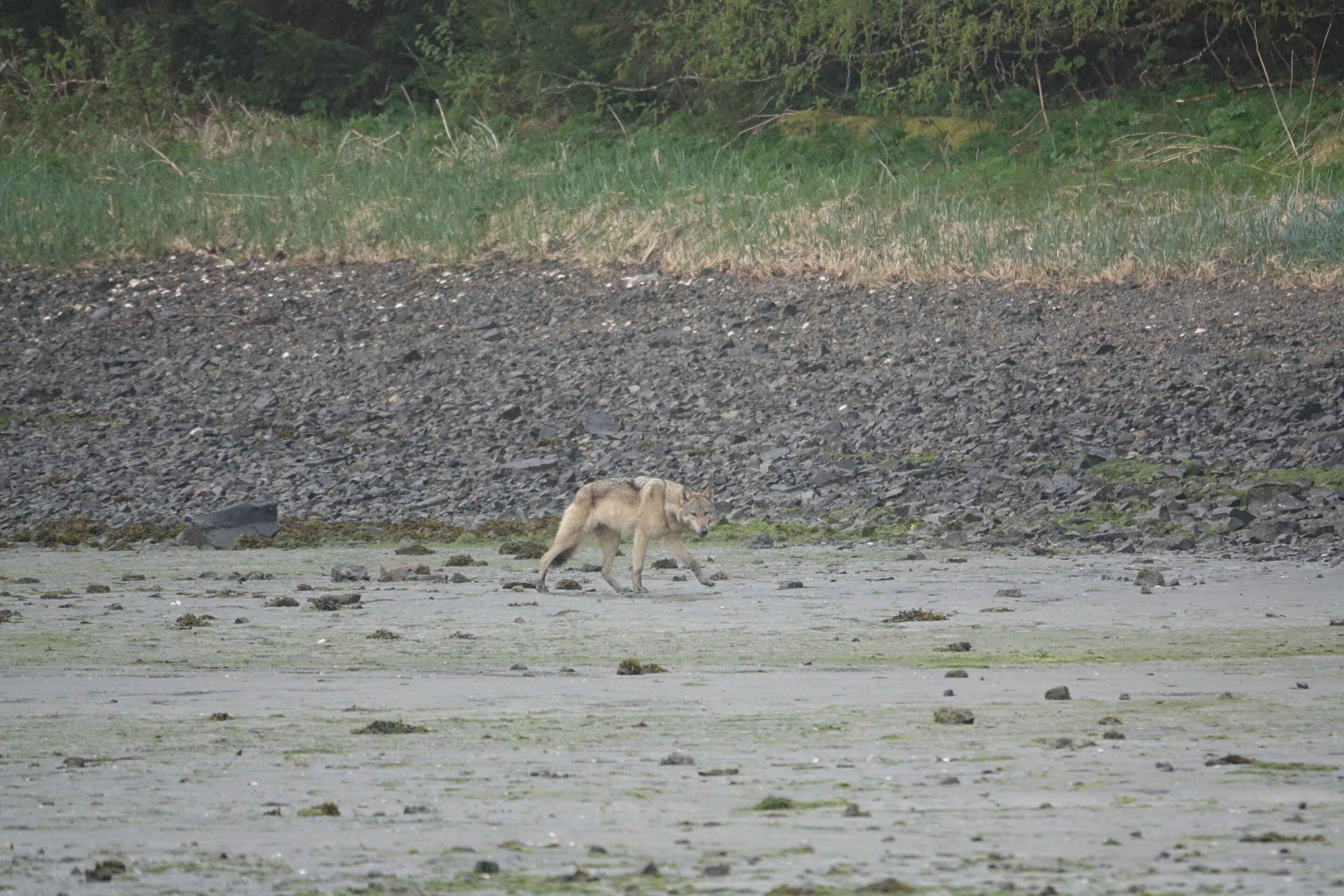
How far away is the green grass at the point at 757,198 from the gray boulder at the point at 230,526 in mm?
7979

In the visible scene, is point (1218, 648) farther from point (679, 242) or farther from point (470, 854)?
point (679, 242)

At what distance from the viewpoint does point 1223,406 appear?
13250mm

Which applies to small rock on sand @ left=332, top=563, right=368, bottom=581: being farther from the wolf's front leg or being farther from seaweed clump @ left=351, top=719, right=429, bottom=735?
seaweed clump @ left=351, top=719, right=429, bottom=735

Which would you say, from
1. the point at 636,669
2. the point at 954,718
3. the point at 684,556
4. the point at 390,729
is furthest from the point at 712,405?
the point at 390,729

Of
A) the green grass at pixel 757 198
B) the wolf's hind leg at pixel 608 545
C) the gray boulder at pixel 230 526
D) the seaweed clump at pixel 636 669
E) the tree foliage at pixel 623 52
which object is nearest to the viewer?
the seaweed clump at pixel 636 669

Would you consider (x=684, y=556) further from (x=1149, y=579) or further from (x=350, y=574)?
(x=1149, y=579)

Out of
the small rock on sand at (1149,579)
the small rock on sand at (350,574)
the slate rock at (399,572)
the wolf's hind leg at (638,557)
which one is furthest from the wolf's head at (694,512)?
the small rock on sand at (1149,579)

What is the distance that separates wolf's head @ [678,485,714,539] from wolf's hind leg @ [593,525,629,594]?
0.46 meters

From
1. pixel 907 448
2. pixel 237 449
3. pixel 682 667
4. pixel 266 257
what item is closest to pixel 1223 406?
pixel 907 448

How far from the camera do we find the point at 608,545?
422 inches

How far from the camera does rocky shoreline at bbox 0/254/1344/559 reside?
12242 mm

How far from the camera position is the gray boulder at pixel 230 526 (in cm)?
1247

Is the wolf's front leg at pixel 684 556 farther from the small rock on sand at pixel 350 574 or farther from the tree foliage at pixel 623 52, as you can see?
the tree foliage at pixel 623 52

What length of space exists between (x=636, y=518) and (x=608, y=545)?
0.34m
